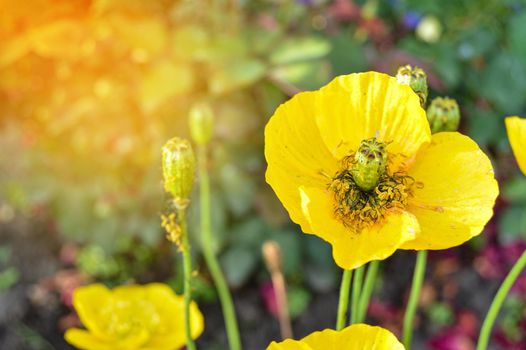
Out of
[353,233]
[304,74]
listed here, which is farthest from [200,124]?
[304,74]

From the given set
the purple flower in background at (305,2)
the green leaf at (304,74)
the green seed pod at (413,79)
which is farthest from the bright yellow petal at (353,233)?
the purple flower in background at (305,2)

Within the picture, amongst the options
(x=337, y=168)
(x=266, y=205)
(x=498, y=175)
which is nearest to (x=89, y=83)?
(x=266, y=205)

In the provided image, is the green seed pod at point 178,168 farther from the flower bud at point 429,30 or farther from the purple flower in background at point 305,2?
the flower bud at point 429,30

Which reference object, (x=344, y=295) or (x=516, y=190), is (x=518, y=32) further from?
(x=344, y=295)

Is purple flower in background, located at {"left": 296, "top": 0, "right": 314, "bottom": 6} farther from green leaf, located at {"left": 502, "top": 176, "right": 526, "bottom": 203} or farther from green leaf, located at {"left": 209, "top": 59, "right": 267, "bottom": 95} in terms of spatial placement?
green leaf, located at {"left": 502, "top": 176, "right": 526, "bottom": 203}

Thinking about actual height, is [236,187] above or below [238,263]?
above

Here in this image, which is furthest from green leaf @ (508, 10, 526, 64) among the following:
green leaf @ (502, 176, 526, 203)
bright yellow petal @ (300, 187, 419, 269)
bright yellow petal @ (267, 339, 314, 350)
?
bright yellow petal @ (267, 339, 314, 350)
